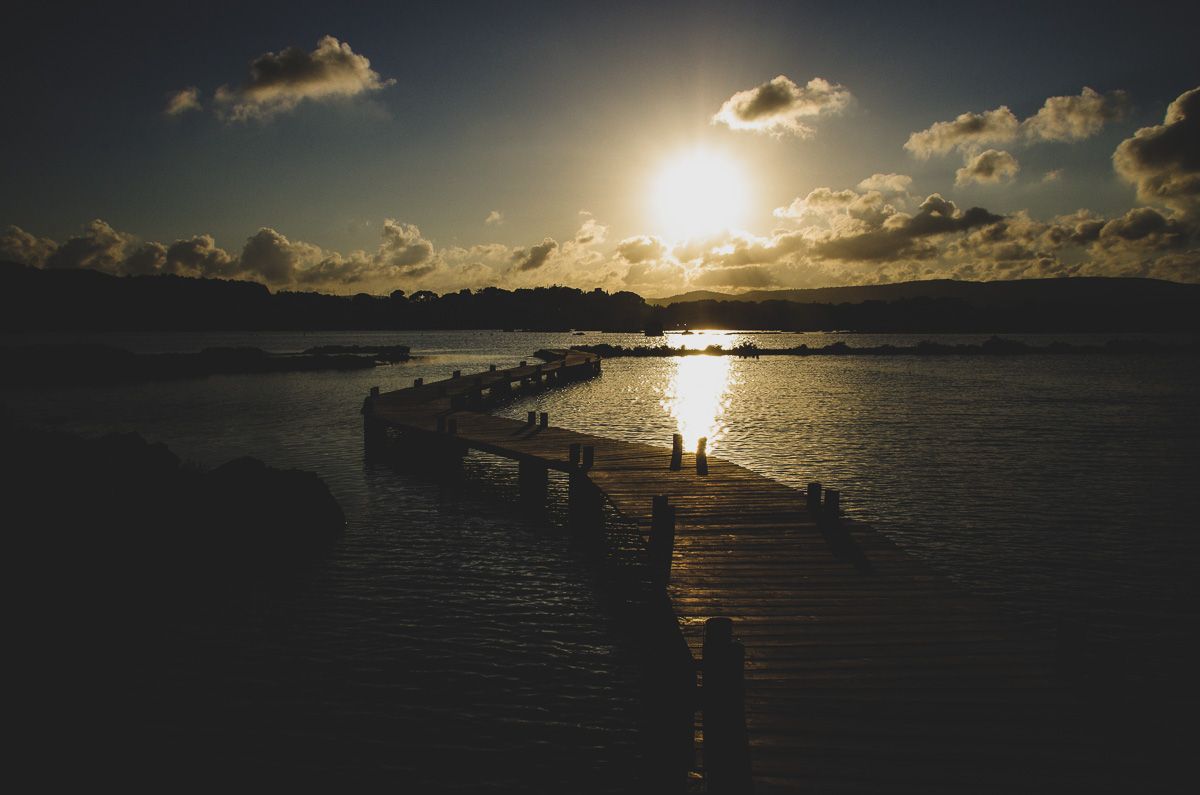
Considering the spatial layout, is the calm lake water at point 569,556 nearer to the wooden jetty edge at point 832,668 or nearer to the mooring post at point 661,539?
the mooring post at point 661,539

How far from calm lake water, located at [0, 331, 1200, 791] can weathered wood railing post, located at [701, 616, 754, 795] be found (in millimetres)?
2179

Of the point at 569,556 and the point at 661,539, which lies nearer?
the point at 661,539

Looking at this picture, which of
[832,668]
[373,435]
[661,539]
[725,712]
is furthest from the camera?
[373,435]

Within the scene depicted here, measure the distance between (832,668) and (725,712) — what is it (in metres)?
2.16

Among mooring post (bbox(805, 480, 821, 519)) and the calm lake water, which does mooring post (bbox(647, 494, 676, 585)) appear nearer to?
the calm lake water

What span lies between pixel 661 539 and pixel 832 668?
12.4ft

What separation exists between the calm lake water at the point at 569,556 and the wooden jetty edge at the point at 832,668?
1570mm

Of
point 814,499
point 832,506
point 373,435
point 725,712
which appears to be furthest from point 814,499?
point 373,435

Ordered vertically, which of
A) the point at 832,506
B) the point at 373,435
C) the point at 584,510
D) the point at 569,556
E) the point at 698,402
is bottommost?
the point at 569,556

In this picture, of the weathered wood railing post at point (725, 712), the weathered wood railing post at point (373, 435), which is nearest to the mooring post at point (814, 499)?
the weathered wood railing post at point (725, 712)

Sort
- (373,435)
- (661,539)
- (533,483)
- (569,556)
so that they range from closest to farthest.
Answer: (661,539) → (569,556) → (533,483) → (373,435)

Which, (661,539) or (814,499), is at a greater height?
(814,499)

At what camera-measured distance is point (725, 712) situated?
5199mm

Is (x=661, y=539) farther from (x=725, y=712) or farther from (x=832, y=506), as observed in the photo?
(x=725, y=712)
